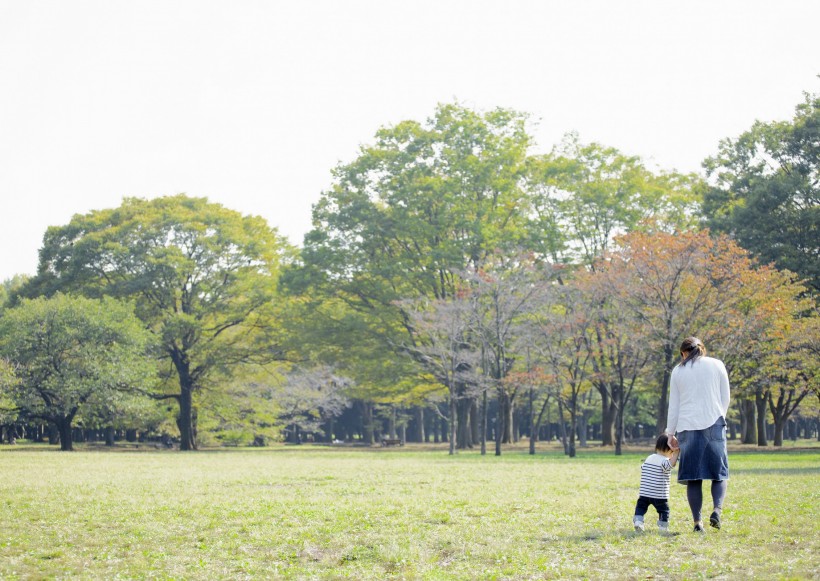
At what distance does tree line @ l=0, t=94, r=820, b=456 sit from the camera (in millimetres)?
33938

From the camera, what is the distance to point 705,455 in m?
8.88

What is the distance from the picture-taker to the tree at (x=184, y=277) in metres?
47.8

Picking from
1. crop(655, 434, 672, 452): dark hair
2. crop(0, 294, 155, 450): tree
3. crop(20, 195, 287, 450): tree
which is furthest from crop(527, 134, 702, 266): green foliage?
crop(655, 434, 672, 452): dark hair

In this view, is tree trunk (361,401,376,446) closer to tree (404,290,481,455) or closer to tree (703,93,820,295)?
tree (404,290,481,455)

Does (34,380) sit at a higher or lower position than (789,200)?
lower

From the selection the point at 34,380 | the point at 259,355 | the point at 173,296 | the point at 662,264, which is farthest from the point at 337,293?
the point at 662,264

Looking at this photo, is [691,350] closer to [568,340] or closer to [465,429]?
[568,340]

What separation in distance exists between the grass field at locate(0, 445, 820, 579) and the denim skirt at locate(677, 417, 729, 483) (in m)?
0.60

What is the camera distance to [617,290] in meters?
33.6

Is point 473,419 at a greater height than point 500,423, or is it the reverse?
point 500,423

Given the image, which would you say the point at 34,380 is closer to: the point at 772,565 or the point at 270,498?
the point at 270,498

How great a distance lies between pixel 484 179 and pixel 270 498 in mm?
33139

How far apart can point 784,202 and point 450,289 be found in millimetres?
16605

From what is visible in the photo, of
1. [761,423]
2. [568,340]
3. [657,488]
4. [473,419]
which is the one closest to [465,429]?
[473,419]
